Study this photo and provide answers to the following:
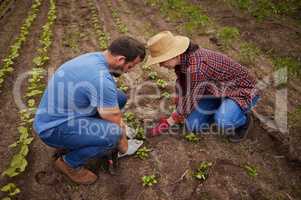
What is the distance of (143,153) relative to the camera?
3758 mm

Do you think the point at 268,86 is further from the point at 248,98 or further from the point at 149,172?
the point at 149,172

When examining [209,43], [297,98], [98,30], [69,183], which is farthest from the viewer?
→ [98,30]

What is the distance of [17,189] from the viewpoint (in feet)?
10.6

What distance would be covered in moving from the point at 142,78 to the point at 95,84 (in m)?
2.53

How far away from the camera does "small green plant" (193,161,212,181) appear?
343 centimetres

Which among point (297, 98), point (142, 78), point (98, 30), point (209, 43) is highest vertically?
point (98, 30)

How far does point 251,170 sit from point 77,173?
75.0 inches

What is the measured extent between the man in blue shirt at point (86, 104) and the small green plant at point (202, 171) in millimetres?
951

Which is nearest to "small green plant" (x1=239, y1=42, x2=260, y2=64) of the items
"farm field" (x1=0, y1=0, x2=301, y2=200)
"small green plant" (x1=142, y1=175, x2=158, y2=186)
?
"farm field" (x1=0, y1=0, x2=301, y2=200)

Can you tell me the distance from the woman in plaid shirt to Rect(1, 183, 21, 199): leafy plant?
5.51 feet

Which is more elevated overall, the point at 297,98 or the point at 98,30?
the point at 98,30

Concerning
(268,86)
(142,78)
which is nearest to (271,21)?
(268,86)

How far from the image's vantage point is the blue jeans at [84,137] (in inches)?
120

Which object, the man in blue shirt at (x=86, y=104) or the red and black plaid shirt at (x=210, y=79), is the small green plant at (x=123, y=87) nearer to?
the red and black plaid shirt at (x=210, y=79)
